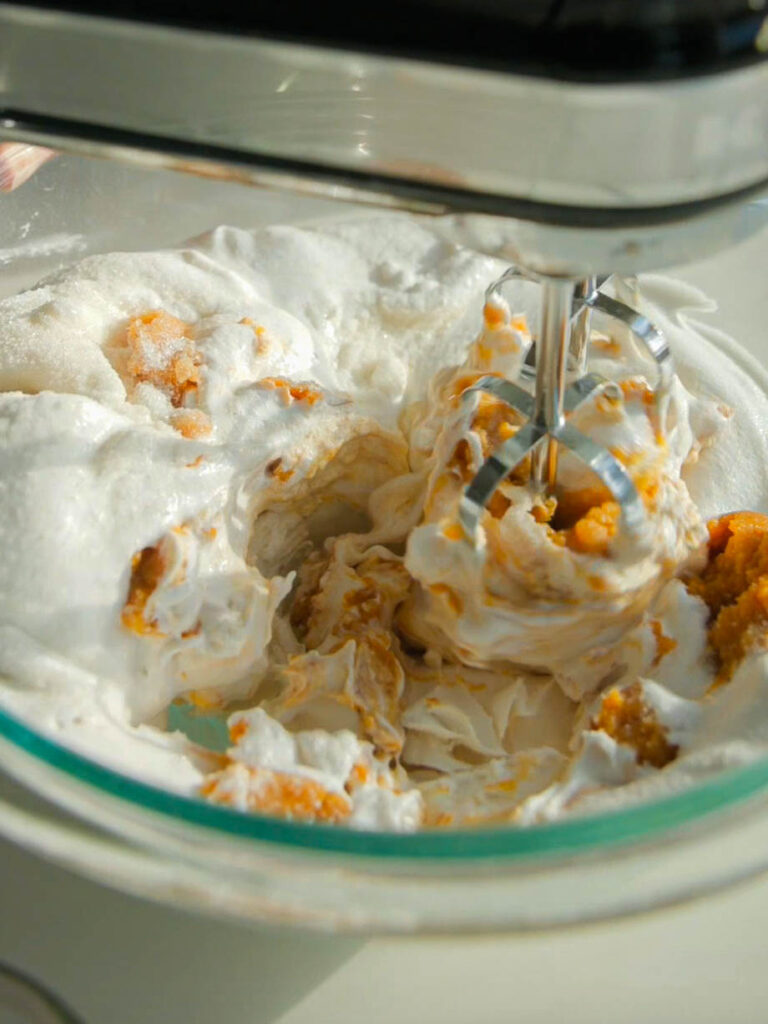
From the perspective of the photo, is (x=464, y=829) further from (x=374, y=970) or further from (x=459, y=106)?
(x=459, y=106)

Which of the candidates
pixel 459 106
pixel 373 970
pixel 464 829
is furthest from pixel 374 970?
pixel 459 106

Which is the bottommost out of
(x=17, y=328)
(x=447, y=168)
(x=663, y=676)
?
(x=663, y=676)

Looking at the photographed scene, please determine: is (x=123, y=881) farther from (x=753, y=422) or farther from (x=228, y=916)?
(x=753, y=422)

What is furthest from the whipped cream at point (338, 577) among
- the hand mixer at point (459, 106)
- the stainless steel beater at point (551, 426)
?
the hand mixer at point (459, 106)

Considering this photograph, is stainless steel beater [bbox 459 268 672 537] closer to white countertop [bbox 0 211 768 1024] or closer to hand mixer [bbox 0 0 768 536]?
hand mixer [bbox 0 0 768 536]

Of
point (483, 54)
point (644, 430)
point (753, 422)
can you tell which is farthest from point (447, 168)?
point (753, 422)
